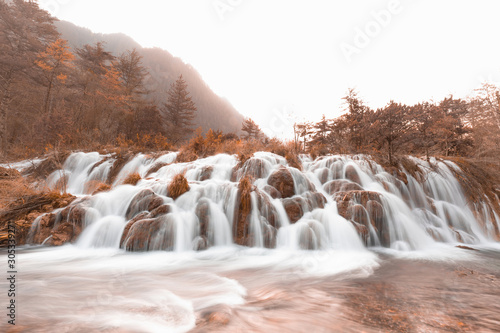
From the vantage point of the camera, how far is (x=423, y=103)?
14.7 metres

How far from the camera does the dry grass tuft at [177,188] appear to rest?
18.4 feet

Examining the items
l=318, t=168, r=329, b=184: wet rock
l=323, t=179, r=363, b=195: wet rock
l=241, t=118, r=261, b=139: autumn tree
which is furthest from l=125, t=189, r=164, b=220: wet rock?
l=241, t=118, r=261, b=139: autumn tree

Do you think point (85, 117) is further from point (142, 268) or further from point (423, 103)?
point (423, 103)

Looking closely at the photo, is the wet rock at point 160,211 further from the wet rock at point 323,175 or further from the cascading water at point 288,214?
the wet rock at point 323,175

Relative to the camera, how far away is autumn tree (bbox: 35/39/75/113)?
13.6 meters

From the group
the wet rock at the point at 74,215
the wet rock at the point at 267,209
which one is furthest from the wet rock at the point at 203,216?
the wet rock at the point at 74,215

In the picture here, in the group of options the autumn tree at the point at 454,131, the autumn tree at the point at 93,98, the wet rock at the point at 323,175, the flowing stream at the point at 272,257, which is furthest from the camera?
the autumn tree at the point at 93,98

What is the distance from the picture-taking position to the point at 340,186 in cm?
670

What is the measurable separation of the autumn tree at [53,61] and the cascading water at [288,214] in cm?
1456

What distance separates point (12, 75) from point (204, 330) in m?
22.2

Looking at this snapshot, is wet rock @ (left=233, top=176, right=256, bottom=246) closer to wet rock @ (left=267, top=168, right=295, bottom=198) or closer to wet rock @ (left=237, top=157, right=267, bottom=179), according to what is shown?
wet rock @ (left=267, top=168, right=295, bottom=198)

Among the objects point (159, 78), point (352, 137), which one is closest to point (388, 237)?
point (352, 137)

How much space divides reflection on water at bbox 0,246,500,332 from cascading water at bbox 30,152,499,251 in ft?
1.66

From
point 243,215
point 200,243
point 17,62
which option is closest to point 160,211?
point 200,243
